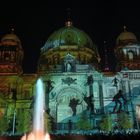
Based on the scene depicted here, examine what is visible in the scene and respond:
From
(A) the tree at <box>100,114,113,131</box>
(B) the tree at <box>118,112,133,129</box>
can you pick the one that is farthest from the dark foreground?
(B) the tree at <box>118,112,133,129</box>

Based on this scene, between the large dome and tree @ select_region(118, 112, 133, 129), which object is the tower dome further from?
tree @ select_region(118, 112, 133, 129)

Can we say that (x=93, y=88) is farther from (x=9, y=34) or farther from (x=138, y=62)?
(x=9, y=34)

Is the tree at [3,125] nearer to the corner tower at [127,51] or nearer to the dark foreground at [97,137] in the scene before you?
the dark foreground at [97,137]

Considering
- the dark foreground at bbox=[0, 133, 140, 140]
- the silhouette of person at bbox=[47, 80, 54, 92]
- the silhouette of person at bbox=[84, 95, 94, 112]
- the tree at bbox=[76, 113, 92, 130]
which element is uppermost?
the silhouette of person at bbox=[47, 80, 54, 92]

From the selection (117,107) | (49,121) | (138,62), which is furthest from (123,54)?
(49,121)

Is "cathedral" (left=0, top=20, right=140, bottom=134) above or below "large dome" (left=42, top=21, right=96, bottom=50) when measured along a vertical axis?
below

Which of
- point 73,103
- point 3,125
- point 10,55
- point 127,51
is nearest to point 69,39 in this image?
point 127,51

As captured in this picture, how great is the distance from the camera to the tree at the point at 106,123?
1727 inches

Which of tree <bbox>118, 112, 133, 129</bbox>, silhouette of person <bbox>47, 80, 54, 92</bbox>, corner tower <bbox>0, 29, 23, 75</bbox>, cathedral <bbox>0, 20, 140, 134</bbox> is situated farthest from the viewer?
corner tower <bbox>0, 29, 23, 75</bbox>

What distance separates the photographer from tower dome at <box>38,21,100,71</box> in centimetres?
5720

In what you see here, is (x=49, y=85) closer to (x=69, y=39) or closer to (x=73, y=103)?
(x=73, y=103)

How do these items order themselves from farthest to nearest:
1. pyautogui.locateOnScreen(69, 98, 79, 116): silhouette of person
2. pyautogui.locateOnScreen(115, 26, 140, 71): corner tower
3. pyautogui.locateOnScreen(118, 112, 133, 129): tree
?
1. pyautogui.locateOnScreen(115, 26, 140, 71): corner tower
2. pyautogui.locateOnScreen(69, 98, 79, 116): silhouette of person
3. pyautogui.locateOnScreen(118, 112, 133, 129): tree

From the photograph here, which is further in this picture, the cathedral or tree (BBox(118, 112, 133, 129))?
the cathedral

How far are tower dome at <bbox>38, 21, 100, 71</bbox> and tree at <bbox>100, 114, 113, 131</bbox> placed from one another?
13.4 m
